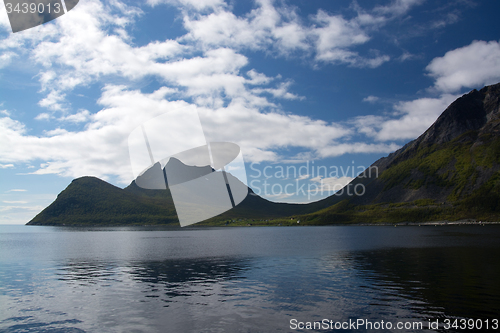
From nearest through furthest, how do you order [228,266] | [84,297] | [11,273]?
[84,297], [11,273], [228,266]

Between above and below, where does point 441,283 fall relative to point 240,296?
below

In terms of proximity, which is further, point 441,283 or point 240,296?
point 441,283

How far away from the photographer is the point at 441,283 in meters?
37.9

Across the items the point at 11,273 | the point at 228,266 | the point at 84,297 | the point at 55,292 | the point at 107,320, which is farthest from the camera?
the point at 228,266

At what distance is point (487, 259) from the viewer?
57.3m

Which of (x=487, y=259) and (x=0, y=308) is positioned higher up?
(x=0, y=308)

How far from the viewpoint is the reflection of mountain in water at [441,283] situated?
2789 centimetres

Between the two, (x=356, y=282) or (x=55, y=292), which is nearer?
(x=55, y=292)

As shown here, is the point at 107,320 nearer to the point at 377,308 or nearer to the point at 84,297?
the point at 84,297

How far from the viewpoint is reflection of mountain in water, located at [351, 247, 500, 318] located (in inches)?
1098

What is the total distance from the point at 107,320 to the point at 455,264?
2224 inches

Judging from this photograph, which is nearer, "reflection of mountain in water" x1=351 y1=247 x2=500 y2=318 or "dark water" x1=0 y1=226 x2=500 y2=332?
"dark water" x1=0 y1=226 x2=500 y2=332

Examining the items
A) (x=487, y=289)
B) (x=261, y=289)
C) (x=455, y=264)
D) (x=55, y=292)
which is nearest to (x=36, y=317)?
(x=55, y=292)

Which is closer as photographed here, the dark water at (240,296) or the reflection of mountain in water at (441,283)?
the dark water at (240,296)
